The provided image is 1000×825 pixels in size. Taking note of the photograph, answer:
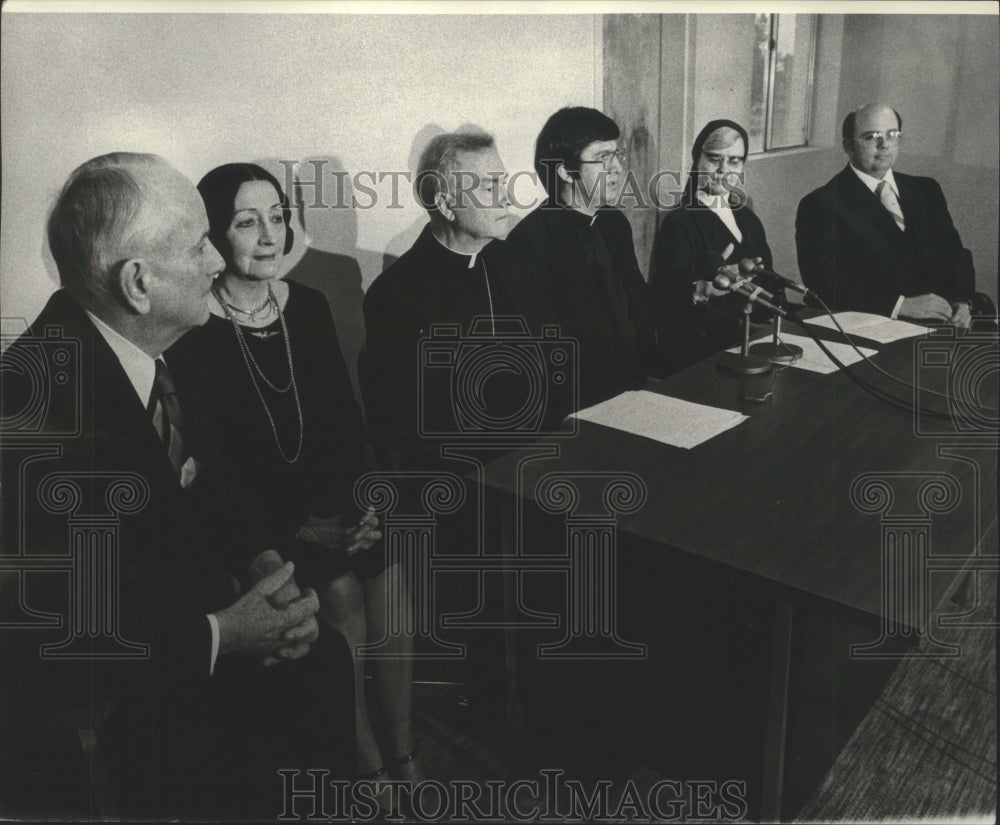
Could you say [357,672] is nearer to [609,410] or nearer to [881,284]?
[609,410]

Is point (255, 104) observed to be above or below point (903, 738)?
above

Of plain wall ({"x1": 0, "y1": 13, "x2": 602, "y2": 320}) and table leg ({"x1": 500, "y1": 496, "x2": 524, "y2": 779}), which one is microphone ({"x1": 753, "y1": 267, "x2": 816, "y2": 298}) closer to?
plain wall ({"x1": 0, "y1": 13, "x2": 602, "y2": 320})

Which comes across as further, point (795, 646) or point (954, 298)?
point (954, 298)

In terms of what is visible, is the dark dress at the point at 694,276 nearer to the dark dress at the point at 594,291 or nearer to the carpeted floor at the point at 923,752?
the dark dress at the point at 594,291

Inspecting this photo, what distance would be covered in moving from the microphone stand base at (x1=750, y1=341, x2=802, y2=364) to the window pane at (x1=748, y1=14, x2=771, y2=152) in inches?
23.0

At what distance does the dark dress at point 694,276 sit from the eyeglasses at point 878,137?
308 millimetres

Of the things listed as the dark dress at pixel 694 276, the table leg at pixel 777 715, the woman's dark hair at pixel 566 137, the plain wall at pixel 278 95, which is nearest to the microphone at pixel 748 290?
the dark dress at pixel 694 276

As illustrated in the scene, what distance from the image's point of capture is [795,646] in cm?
185

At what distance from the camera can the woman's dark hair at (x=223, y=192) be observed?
173cm

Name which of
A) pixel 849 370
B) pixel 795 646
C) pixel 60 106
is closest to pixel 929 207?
pixel 849 370

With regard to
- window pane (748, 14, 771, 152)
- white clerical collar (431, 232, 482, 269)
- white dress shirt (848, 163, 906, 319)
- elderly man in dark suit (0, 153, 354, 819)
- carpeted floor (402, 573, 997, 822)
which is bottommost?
Answer: carpeted floor (402, 573, 997, 822)

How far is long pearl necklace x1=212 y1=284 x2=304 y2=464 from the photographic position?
5.91 ft

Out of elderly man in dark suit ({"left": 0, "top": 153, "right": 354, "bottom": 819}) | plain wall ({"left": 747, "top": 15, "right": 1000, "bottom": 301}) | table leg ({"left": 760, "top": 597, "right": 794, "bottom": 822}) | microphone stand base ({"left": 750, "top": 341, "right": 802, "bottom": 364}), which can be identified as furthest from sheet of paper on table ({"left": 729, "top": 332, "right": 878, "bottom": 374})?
elderly man in dark suit ({"left": 0, "top": 153, "right": 354, "bottom": 819})

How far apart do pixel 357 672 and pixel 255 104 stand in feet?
4.13
